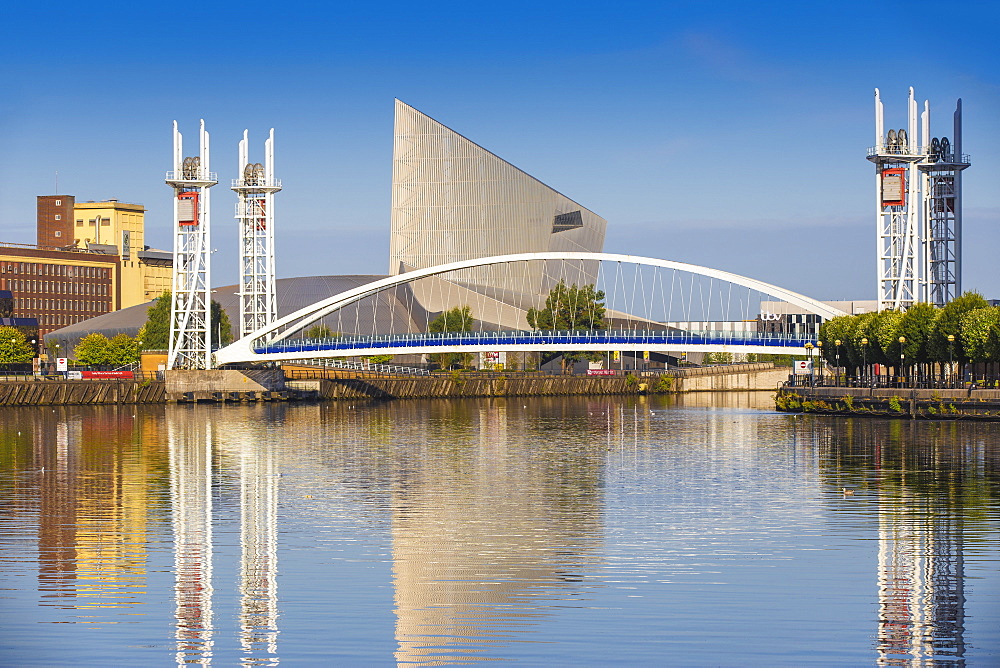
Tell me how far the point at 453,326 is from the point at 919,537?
342ft

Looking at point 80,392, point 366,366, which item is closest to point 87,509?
point 80,392

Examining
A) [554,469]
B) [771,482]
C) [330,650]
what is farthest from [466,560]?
[554,469]

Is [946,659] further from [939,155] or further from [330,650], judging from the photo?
[939,155]

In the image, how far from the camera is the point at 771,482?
127 ft

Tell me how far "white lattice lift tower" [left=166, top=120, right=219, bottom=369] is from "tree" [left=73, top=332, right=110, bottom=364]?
24.5 meters

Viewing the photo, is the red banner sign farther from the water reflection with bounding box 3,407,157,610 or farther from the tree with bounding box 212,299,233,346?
the water reflection with bounding box 3,407,157,610

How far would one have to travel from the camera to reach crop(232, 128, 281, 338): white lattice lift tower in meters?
104

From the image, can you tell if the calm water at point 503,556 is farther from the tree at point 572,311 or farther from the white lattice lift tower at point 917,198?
the tree at point 572,311

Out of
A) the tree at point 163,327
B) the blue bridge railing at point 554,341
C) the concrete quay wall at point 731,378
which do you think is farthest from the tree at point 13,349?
the concrete quay wall at point 731,378

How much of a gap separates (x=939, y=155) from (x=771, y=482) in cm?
5746

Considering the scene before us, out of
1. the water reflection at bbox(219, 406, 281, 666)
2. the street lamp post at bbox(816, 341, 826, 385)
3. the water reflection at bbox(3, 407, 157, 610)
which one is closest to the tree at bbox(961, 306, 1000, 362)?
the street lamp post at bbox(816, 341, 826, 385)

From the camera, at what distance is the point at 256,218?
4122 inches

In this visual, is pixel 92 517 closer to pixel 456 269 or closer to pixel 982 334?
pixel 982 334

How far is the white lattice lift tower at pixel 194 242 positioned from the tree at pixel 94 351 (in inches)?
963
